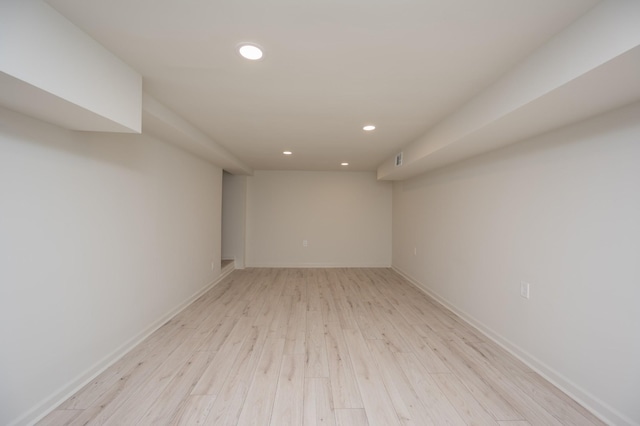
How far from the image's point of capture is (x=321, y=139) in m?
3.20

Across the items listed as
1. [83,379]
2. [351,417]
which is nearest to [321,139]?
[351,417]

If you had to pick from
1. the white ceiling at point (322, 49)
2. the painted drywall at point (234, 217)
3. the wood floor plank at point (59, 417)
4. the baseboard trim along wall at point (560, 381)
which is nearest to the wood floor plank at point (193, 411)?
the wood floor plank at point (59, 417)

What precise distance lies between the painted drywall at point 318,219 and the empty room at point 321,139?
264cm

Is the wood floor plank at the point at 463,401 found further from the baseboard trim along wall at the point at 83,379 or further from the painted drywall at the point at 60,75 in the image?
the painted drywall at the point at 60,75

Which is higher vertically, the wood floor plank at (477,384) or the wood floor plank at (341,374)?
the wood floor plank at (477,384)

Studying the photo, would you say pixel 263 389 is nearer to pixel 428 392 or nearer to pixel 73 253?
pixel 428 392

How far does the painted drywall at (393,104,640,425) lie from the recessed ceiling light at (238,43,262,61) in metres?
2.17

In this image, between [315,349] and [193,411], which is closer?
[193,411]

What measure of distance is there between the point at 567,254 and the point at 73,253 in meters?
3.50

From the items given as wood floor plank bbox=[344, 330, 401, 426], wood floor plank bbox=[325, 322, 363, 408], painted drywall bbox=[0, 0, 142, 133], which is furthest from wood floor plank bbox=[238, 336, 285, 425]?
painted drywall bbox=[0, 0, 142, 133]

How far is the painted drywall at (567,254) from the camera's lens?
1.50 metres

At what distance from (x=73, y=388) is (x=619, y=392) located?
3461 millimetres

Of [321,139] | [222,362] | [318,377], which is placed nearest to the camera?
[318,377]

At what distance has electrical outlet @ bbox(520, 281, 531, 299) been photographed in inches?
85.4
